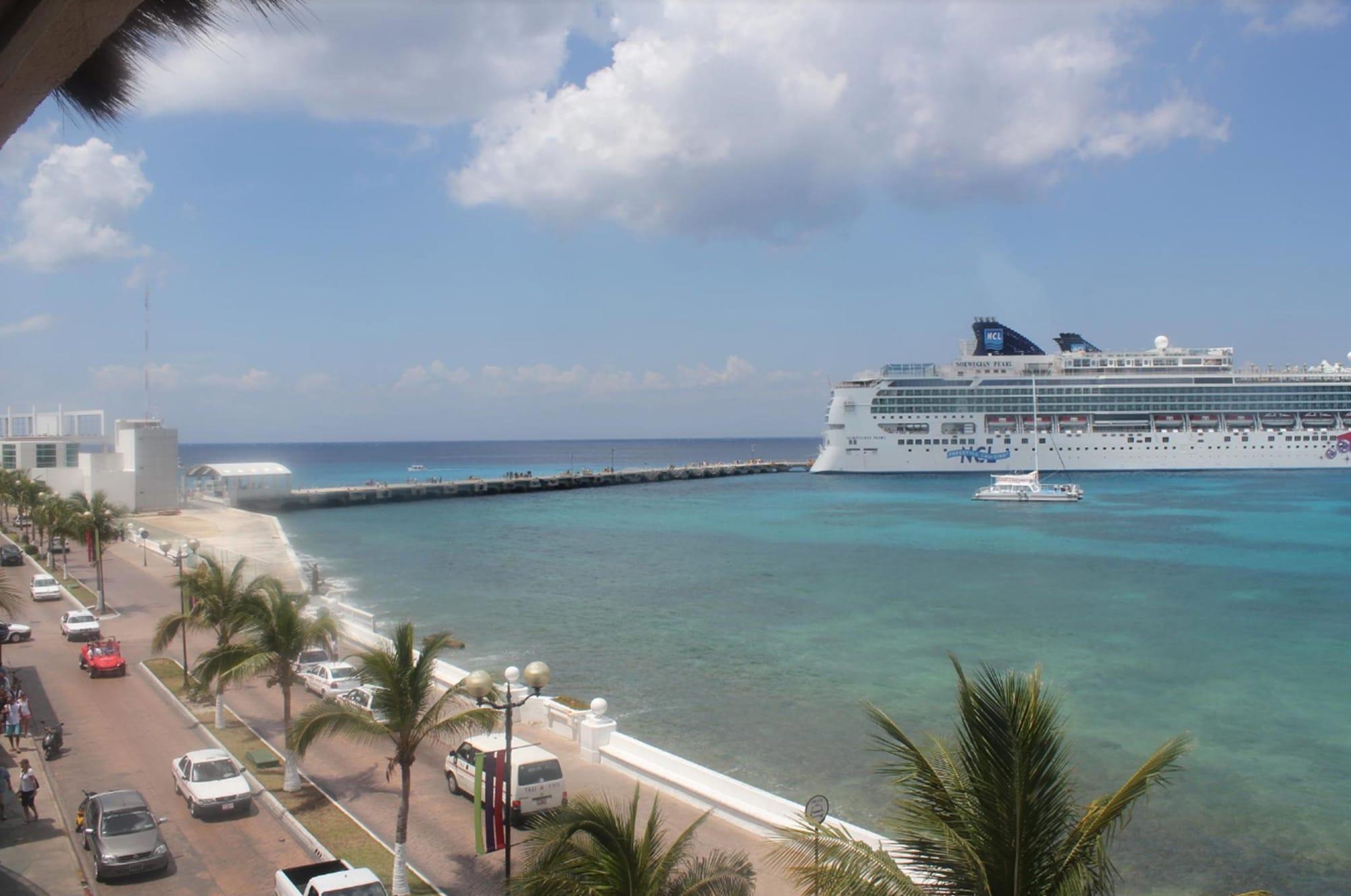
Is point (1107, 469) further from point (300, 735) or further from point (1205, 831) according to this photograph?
point (300, 735)

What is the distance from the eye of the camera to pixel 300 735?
1141cm

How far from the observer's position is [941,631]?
27.4 m

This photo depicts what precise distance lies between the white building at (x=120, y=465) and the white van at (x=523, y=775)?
4637 cm

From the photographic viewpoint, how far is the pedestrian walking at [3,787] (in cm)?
1220

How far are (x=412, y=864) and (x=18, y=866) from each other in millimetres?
4475

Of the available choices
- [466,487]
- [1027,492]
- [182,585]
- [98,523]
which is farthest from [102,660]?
[466,487]

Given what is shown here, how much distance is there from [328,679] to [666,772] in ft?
26.3

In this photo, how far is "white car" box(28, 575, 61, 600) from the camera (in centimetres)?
2705

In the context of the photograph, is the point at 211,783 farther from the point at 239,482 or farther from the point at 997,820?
the point at 239,482

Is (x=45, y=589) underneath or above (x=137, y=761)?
above

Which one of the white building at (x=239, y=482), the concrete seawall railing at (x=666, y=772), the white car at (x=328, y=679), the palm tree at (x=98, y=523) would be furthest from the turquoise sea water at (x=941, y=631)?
the palm tree at (x=98, y=523)

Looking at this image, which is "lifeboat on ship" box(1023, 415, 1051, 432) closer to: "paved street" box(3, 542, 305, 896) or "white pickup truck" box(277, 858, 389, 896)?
"paved street" box(3, 542, 305, 896)

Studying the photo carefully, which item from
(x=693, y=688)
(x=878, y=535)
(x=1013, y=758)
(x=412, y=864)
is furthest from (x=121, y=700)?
(x=878, y=535)

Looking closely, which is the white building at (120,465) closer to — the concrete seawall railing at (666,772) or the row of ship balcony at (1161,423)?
the concrete seawall railing at (666,772)
